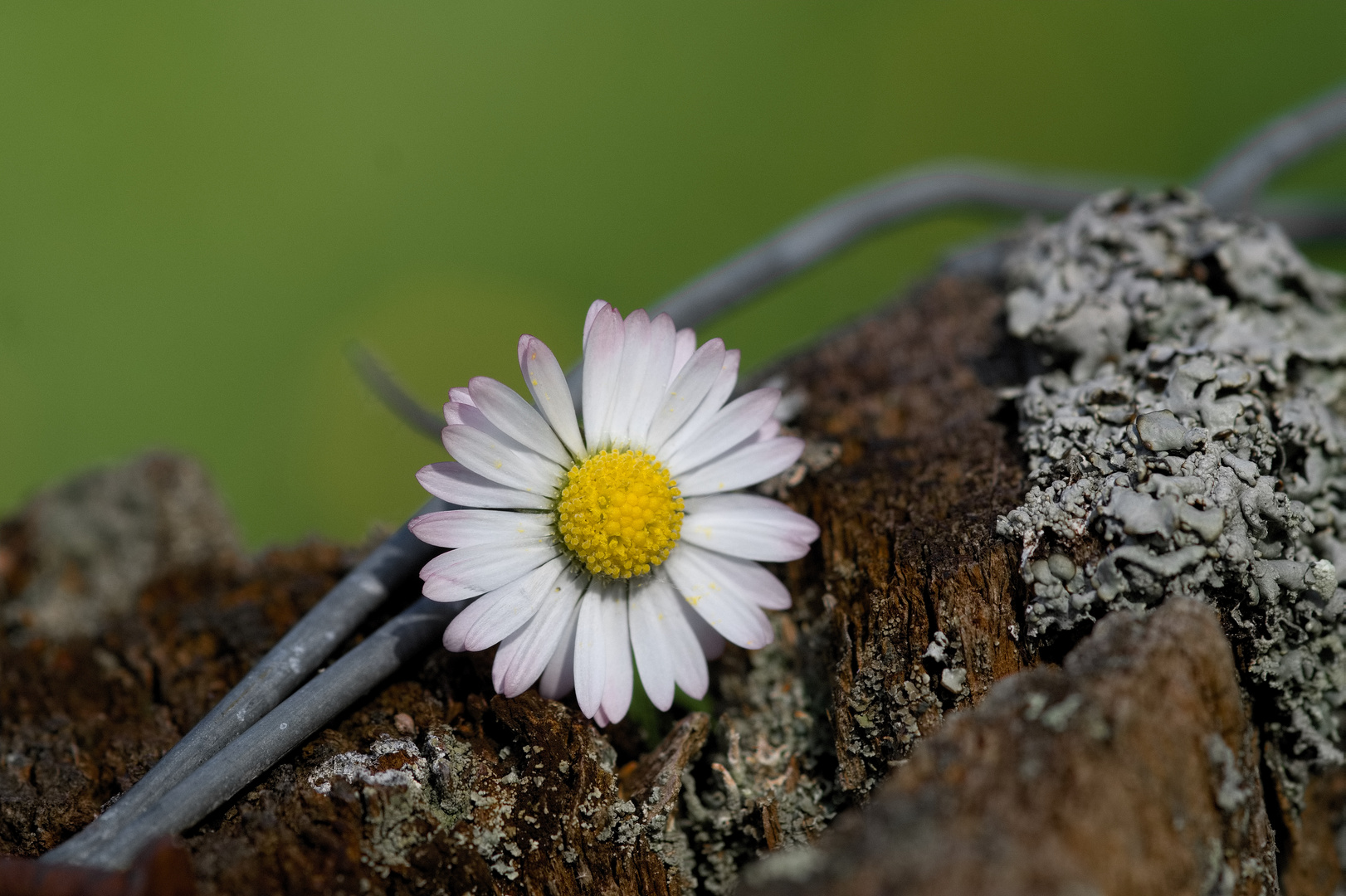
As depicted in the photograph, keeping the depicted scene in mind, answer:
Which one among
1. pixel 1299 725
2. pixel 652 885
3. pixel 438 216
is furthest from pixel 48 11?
pixel 1299 725

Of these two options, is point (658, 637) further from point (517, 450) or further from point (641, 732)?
point (517, 450)

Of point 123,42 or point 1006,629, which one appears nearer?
point 1006,629

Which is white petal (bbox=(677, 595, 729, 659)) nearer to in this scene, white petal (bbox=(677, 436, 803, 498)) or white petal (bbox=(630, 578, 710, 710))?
white petal (bbox=(630, 578, 710, 710))

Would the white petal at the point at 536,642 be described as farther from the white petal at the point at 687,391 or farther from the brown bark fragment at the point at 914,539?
the brown bark fragment at the point at 914,539

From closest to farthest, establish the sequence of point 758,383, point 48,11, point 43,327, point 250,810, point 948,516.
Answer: point 250,810 → point 948,516 → point 758,383 → point 43,327 → point 48,11

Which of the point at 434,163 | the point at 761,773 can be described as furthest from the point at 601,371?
the point at 434,163

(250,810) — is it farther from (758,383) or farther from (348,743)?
(758,383)
